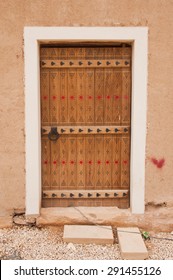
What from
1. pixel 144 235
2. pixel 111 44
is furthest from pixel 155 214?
pixel 111 44

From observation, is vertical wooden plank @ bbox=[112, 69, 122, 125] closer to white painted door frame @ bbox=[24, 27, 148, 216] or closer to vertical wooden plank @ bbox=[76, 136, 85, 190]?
white painted door frame @ bbox=[24, 27, 148, 216]

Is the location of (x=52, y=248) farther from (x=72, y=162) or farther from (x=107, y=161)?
(x=107, y=161)

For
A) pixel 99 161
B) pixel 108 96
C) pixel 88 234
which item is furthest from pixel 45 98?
pixel 88 234

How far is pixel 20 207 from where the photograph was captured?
4.36 m

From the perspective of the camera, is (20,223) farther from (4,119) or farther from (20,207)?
(4,119)

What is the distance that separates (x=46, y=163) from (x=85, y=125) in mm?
618

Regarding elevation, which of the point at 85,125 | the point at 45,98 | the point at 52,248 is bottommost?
the point at 52,248

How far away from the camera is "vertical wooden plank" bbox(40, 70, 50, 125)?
4375 mm

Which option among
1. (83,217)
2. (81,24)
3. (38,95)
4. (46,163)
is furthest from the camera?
(46,163)

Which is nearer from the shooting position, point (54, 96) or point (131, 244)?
point (131, 244)

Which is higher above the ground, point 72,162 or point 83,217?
point 72,162

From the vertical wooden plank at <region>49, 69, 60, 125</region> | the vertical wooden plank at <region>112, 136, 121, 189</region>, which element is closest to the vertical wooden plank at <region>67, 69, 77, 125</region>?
the vertical wooden plank at <region>49, 69, 60, 125</region>

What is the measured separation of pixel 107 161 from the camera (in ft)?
14.8

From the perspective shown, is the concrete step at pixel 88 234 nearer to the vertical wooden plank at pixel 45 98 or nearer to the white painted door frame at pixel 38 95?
the white painted door frame at pixel 38 95
